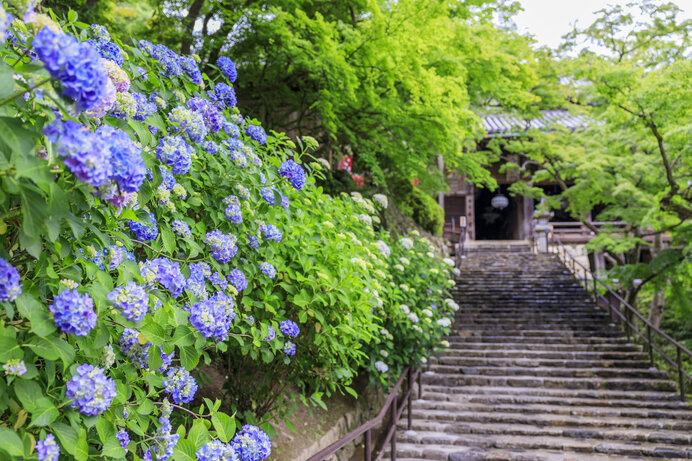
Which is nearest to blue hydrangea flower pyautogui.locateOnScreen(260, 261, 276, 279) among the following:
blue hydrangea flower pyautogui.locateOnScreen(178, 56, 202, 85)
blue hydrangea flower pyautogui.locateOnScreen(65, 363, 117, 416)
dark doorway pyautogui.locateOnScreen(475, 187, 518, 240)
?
blue hydrangea flower pyautogui.locateOnScreen(178, 56, 202, 85)

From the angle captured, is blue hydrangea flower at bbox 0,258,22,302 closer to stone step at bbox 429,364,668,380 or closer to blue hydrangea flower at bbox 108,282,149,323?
blue hydrangea flower at bbox 108,282,149,323

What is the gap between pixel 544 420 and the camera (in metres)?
7.04

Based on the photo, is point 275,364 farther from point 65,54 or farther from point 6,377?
point 65,54

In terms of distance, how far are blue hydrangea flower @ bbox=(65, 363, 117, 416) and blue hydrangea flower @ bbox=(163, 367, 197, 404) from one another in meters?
0.46

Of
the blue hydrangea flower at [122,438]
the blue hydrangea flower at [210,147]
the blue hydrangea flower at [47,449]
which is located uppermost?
the blue hydrangea flower at [210,147]

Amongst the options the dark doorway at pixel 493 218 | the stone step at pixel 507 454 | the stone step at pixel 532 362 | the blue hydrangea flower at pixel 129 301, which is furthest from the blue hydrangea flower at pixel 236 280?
the dark doorway at pixel 493 218

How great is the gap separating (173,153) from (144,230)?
0.97 feet

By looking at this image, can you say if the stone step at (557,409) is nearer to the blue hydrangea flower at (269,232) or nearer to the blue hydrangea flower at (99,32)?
the blue hydrangea flower at (269,232)

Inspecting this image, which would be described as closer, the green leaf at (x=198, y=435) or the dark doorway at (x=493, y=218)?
the green leaf at (x=198, y=435)

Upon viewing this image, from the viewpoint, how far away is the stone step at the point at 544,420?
265 inches

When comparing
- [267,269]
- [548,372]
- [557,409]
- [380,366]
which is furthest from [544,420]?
[267,269]

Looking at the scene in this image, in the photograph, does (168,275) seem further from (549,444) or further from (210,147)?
(549,444)

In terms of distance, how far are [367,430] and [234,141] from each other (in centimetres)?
248

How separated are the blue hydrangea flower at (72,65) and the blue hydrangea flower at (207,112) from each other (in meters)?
1.20
